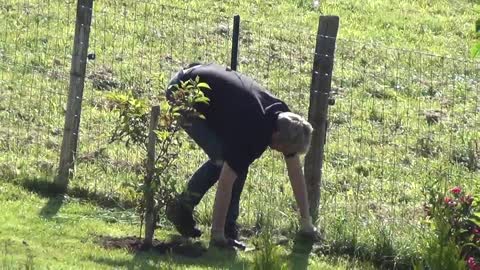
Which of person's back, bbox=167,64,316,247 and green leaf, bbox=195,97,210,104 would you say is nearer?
green leaf, bbox=195,97,210,104

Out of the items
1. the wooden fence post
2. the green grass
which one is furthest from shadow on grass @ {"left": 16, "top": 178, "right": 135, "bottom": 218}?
the wooden fence post

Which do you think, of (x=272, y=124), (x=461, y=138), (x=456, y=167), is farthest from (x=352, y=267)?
(x=461, y=138)

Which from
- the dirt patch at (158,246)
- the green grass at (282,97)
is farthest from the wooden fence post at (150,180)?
the green grass at (282,97)

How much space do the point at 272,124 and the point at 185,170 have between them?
2234 millimetres

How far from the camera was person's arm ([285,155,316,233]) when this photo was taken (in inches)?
341

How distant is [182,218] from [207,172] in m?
0.40

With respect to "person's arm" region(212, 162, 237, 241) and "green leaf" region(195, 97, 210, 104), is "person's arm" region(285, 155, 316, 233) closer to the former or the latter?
"person's arm" region(212, 162, 237, 241)

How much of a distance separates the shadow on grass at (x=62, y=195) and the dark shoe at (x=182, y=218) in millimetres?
851

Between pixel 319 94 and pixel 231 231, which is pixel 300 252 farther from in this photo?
pixel 319 94

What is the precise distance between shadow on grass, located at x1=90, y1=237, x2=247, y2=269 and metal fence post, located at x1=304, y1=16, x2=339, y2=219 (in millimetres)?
1138

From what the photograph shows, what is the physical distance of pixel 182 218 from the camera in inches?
344

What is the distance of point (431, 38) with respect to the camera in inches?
687

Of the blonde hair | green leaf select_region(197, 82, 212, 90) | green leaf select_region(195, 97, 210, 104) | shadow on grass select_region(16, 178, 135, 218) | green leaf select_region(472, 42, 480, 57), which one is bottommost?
shadow on grass select_region(16, 178, 135, 218)

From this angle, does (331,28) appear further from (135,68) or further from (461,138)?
(135,68)
